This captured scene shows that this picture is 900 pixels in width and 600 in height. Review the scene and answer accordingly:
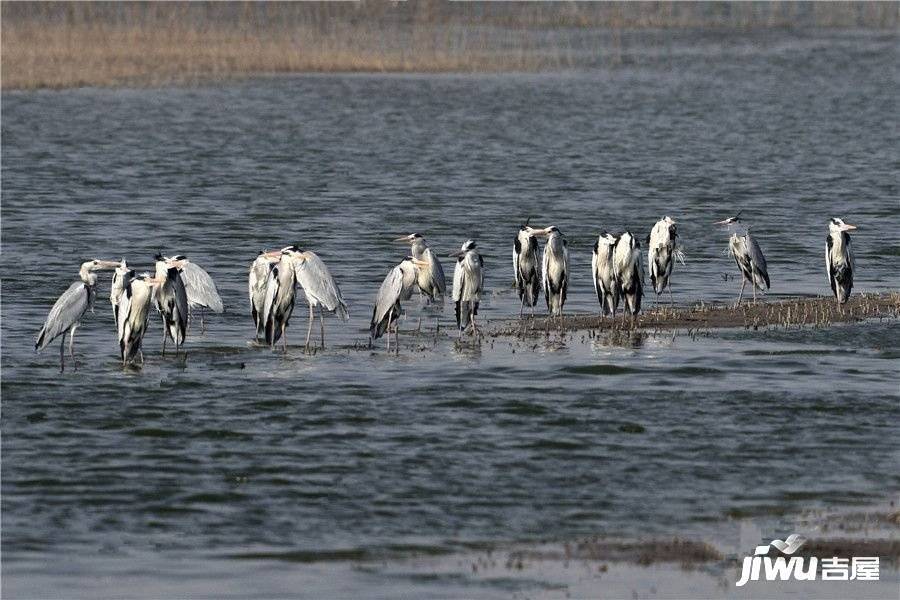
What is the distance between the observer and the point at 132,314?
14703 mm

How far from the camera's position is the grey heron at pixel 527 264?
17.2 metres

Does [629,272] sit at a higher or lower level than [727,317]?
higher

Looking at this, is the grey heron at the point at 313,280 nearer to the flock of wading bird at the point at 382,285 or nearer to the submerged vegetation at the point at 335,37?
the flock of wading bird at the point at 382,285

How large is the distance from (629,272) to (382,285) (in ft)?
7.57

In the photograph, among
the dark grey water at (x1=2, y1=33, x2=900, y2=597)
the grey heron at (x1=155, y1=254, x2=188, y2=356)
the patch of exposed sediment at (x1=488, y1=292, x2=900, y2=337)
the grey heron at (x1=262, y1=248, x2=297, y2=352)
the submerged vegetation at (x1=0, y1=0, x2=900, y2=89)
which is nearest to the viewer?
the dark grey water at (x1=2, y1=33, x2=900, y2=597)

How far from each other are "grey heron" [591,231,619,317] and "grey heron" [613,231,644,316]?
0.05 meters

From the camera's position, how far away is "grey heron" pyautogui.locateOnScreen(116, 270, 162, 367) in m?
14.7

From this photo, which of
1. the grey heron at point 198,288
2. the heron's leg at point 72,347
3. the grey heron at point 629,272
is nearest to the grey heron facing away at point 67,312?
the heron's leg at point 72,347

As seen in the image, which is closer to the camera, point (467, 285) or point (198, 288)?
point (467, 285)

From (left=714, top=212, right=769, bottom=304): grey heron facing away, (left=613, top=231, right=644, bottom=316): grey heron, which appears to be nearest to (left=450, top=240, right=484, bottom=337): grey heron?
(left=613, top=231, right=644, bottom=316): grey heron

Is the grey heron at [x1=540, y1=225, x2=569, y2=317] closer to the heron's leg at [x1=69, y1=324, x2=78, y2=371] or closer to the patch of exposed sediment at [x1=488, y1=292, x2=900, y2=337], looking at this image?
the patch of exposed sediment at [x1=488, y1=292, x2=900, y2=337]

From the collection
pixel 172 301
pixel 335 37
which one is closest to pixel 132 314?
pixel 172 301

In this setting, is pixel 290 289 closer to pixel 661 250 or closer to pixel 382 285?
pixel 382 285

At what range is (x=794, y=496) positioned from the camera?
37.7 feet
